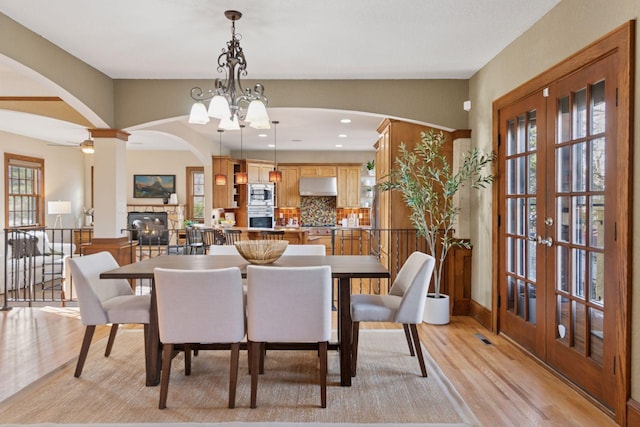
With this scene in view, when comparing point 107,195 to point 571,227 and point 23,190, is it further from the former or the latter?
point 23,190

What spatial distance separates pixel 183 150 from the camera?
35.4ft

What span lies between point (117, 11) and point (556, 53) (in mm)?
3126

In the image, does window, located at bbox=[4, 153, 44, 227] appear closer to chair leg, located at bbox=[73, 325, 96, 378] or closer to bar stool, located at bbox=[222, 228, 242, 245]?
bar stool, located at bbox=[222, 228, 242, 245]

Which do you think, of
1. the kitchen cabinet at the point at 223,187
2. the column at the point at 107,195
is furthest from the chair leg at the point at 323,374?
the kitchen cabinet at the point at 223,187

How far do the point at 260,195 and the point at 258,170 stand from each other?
0.56 m

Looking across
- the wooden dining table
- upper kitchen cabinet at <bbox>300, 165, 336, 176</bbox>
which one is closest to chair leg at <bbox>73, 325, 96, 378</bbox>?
the wooden dining table

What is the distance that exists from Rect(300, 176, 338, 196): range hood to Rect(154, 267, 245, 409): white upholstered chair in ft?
24.7

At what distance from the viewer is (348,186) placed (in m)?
10.3

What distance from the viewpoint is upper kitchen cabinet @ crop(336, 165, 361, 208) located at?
10242 mm

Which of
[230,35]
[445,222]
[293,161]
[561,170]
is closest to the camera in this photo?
[561,170]

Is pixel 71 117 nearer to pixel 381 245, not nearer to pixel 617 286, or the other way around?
pixel 381 245

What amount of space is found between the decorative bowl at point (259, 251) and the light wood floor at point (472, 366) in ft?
4.90

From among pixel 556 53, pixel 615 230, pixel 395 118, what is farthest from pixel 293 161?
pixel 615 230

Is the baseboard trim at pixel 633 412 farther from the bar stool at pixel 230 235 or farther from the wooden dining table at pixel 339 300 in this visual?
the bar stool at pixel 230 235
